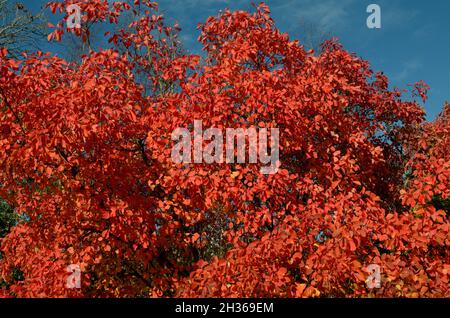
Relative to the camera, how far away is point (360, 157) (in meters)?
9.28

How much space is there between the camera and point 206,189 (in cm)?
712

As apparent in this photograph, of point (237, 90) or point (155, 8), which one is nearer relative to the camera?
point (237, 90)

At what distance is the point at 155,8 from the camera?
10.5m

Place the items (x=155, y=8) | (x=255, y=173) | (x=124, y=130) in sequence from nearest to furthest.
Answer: (x=255, y=173), (x=124, y=130), (x=155, y=8)

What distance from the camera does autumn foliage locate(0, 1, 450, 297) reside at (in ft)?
19.7

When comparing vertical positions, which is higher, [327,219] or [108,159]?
[108,159]

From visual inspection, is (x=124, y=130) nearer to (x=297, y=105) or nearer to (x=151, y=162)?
(x=151, y=162)

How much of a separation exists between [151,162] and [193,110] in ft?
6.44

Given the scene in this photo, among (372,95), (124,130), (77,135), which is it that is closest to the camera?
(77,135)

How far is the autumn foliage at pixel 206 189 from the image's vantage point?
601 cm
